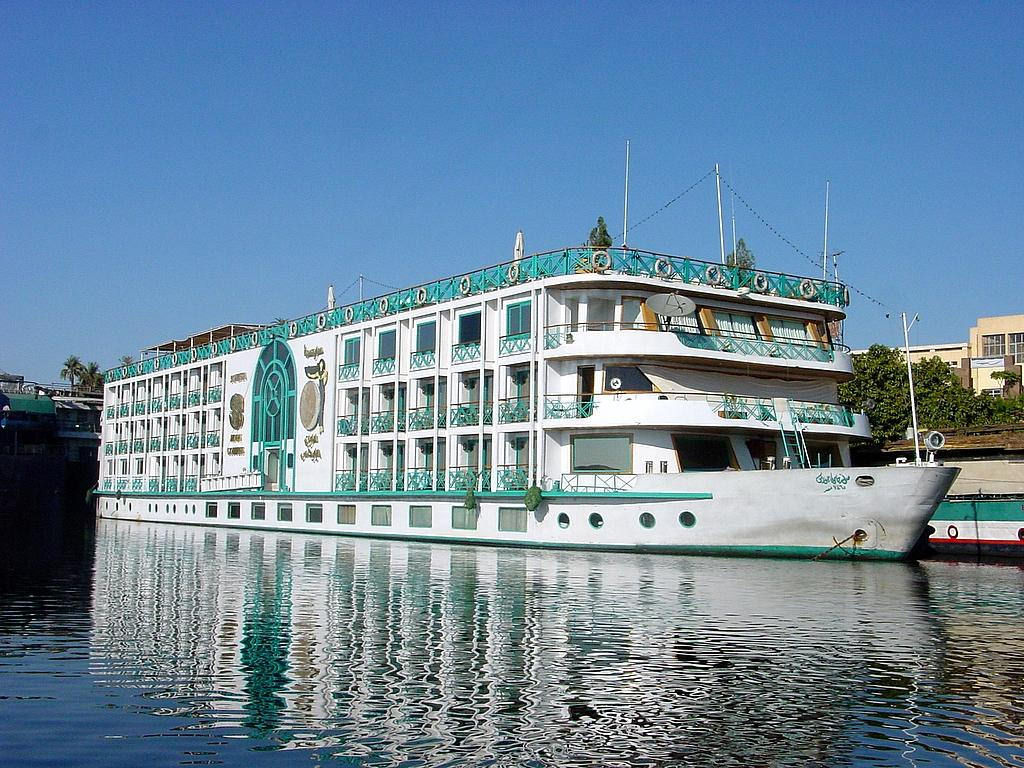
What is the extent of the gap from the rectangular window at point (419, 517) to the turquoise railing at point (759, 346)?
13103mm

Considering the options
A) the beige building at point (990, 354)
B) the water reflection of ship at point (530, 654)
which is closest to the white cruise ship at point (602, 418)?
the water reflection of ship at point (530, 654)

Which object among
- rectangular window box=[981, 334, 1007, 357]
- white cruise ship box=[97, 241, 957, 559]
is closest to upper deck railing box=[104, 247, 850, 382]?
white cruise ship box=[97, 241, 957, 559]

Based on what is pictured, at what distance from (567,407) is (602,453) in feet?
6.27

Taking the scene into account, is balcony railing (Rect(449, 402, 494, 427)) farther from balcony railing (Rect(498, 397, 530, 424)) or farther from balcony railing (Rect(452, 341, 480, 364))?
balcony railing (Rect(452, 341, 480, 364))

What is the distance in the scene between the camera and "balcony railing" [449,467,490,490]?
39.5 m

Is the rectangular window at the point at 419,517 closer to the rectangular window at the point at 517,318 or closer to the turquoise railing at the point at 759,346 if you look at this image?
the rectangular window at the point at 517,318

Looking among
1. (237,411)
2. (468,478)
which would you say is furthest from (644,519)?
(237,411)

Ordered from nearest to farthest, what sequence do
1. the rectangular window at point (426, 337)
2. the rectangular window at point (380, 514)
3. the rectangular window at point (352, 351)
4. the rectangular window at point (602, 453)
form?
the rectangular window at point (602, 453)
the rectangular window at point (426, 337)
the rectangular window at point (380, 514)
the rectangular window at point (352, 351)

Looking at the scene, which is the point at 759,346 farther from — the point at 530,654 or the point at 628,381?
the point at 530,654

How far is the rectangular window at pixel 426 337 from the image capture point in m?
43.2

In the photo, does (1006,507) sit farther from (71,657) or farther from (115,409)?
(115,409)

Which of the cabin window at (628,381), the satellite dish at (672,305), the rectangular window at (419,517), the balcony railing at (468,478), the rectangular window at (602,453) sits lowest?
the rectangular window at (419,517)

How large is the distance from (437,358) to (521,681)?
97.5 ft

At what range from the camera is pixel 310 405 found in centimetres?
5084
